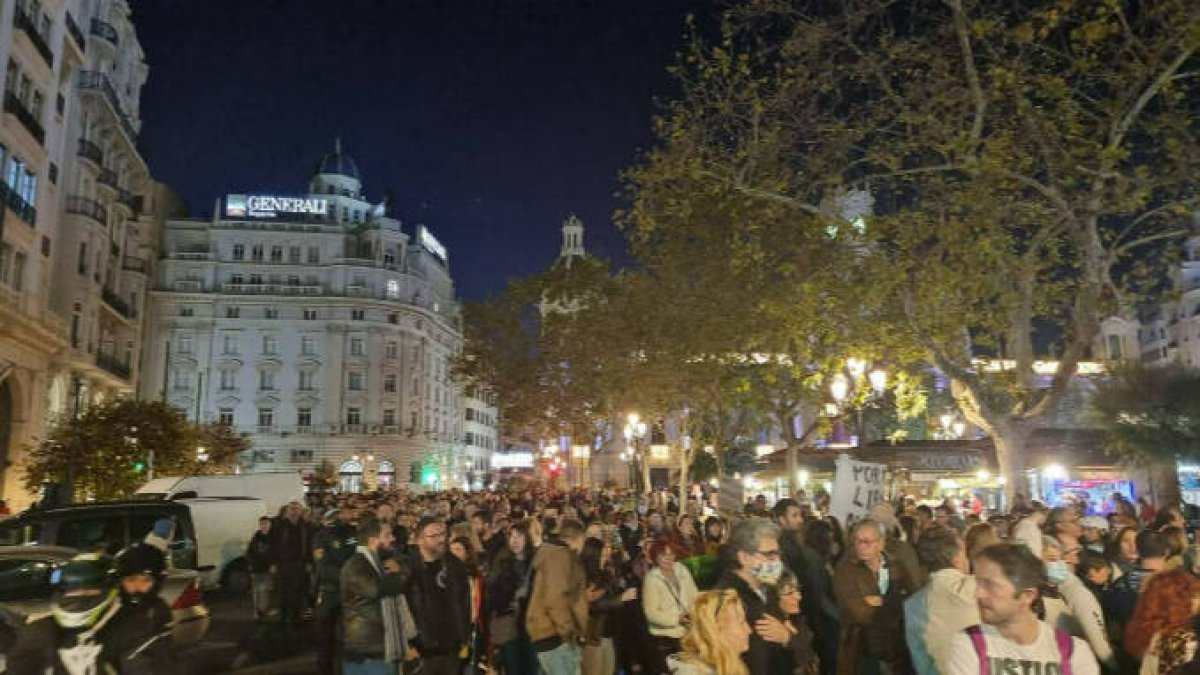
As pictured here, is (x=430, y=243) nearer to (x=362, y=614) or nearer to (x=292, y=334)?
(x=292, y=334)

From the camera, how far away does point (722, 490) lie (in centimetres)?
1836

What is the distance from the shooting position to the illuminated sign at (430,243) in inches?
3590

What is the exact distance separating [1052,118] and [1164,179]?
1.77 meters

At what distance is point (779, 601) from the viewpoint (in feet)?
18.0

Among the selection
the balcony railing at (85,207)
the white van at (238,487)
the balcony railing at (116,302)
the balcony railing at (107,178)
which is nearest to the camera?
the white van at (238,487)

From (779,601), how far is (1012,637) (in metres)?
2.04

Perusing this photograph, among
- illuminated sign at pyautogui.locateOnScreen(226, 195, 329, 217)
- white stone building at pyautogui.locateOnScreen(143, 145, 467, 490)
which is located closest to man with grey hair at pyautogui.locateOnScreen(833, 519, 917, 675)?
white stone building at pyautogui.locateOnScreen(143, 145, 467, 490)

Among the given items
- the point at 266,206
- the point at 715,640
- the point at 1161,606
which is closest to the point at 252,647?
the point at 715,640

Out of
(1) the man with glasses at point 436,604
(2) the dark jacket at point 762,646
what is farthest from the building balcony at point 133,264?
(2) the dark jacket at point 762,646

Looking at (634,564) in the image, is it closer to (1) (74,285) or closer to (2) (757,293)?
(2) (757,293)

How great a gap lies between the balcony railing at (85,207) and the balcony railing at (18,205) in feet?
17.3

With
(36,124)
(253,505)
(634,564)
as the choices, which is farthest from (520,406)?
(634,564)

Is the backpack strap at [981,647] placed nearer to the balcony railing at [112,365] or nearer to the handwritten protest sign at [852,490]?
the handwritten protest sign at [852,490]

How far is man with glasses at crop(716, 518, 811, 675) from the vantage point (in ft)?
16.8
